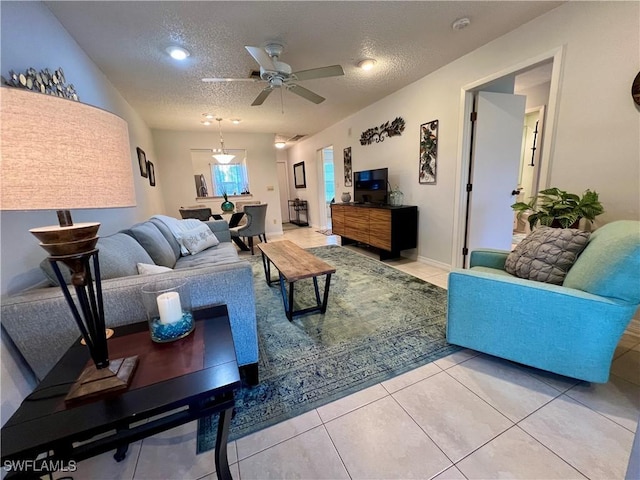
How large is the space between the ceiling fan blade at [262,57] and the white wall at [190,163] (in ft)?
13.2

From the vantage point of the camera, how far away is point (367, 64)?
2762mm

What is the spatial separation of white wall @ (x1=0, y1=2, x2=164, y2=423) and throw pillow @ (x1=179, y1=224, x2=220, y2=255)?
2.04 ft

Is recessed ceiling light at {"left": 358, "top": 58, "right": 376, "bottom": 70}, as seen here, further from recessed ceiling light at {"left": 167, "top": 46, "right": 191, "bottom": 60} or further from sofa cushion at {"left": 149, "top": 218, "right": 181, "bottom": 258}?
sofa cushion at {"left": 149, "top": 218, "right": 181, "bottom": 258}

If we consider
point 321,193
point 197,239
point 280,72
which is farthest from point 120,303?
point 321,193

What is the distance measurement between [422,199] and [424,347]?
232 centimetres

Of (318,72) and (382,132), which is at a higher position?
(318,72)

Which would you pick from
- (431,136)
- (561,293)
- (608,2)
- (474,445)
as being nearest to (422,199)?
(431,136)

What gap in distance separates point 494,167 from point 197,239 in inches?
140

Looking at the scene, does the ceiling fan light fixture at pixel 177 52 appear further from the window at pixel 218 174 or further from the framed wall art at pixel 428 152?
the window at pixel 218 174

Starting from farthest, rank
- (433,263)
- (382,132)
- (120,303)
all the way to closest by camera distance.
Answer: (382,132) < (433,263) < (120,303)

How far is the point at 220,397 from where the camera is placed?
32.2 inches

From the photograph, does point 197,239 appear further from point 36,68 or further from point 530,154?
point 530,154

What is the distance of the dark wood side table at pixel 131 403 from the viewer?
63cm

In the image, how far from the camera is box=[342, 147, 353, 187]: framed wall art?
5.08 m
